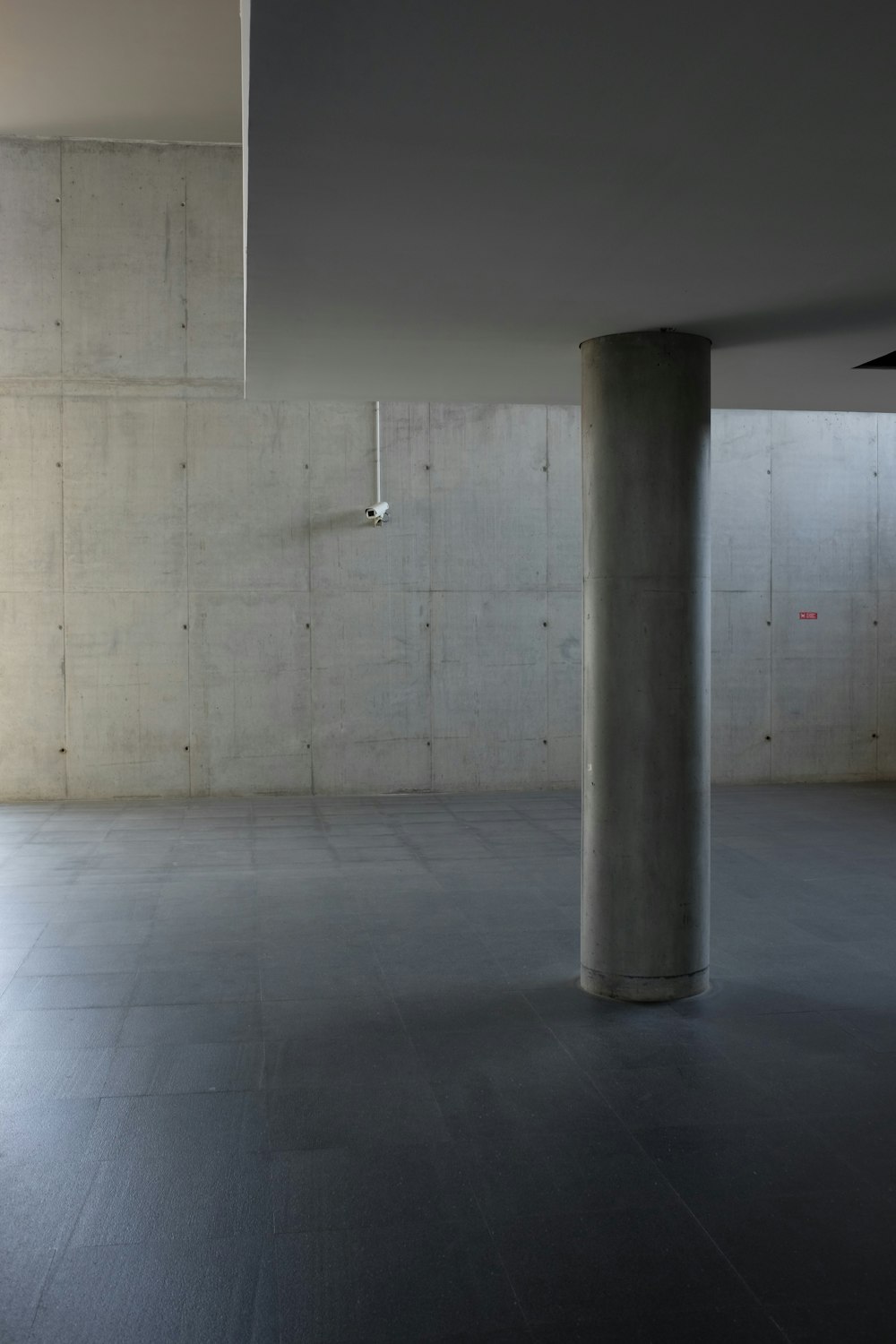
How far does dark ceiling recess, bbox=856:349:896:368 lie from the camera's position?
261 inches

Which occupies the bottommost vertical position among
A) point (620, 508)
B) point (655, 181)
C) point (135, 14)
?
point (620, 508)

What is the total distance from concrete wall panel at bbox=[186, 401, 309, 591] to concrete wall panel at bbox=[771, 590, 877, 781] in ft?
18.8

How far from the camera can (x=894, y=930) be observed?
23.8 ft

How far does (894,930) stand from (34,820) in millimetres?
7935

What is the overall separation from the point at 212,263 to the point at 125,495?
8.88 ft

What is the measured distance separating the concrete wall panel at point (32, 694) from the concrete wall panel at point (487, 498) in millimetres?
4257

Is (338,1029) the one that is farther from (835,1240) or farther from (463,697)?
(463,697)

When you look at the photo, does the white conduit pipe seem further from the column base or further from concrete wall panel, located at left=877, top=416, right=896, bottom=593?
the column base

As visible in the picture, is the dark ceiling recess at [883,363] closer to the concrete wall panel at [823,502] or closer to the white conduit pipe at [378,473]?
the white conduit pipe at [378,473]

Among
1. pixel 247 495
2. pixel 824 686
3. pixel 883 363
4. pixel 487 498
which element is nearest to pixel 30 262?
pixel 247 495

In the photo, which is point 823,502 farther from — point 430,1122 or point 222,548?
point 430,1122

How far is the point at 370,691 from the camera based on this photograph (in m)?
13.2

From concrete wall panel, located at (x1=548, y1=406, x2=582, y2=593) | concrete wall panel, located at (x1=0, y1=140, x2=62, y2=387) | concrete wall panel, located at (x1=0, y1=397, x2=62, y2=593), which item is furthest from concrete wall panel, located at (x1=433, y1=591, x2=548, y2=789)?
concrete wall panel, located at (x1=0, y1=140, x2=62, y2=387)

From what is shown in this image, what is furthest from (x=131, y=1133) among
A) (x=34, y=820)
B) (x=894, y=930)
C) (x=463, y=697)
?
(x=463, y=697)
